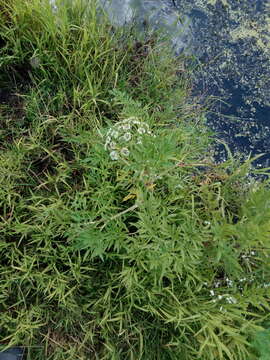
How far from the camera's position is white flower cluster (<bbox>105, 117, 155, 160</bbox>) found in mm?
1298

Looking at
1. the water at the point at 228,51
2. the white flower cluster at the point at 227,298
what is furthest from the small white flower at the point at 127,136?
the water at the point at 228,51

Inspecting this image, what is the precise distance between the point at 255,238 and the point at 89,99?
926mm

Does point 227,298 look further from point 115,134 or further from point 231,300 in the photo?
point 115,134

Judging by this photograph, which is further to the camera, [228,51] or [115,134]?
[228,51]

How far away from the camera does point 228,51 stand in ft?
7.14

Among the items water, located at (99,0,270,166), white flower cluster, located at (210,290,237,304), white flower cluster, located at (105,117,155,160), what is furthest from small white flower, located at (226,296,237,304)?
water, located at (99,0,270,166)

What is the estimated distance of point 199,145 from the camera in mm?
1611

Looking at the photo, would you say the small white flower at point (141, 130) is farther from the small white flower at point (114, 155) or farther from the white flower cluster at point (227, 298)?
the white flower cluster at point (227, 298)

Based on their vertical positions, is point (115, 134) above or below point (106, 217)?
above

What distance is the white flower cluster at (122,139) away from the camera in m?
1.30

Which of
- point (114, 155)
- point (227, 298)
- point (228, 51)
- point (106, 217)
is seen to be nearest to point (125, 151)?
point (114, 155)

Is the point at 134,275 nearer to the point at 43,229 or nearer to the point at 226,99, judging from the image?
the point at 43,229

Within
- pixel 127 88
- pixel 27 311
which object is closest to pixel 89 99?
pixel 127 88

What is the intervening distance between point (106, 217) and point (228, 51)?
140 cm
